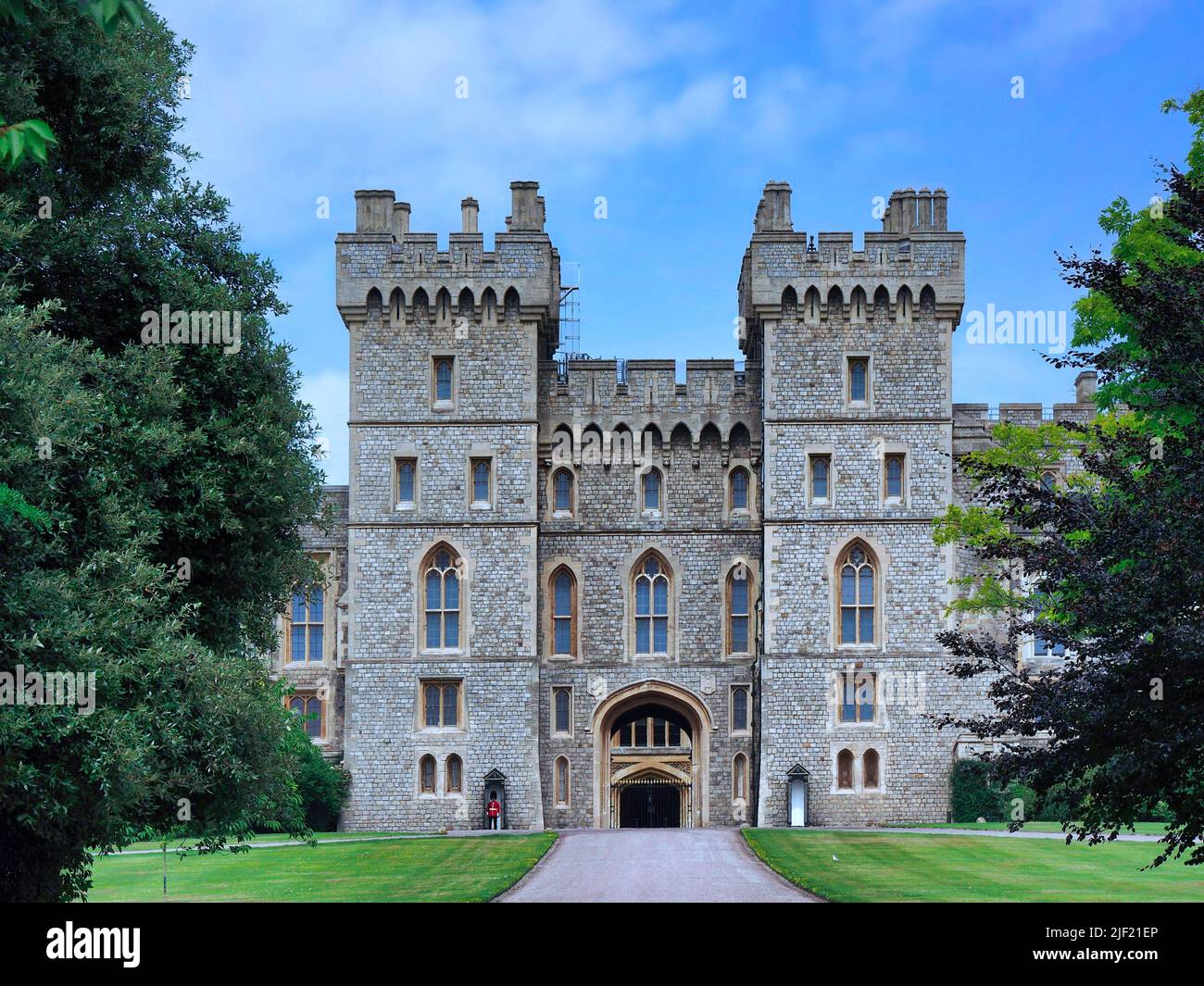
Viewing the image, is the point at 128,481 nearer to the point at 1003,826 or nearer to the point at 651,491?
the point at 651,491

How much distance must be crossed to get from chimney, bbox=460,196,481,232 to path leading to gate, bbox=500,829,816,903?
51.5 feet

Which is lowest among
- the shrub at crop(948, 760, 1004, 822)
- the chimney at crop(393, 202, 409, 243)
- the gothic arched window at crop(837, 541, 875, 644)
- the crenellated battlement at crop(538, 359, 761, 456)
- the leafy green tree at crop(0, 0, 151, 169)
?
the shrub at crop(948, 760, 1004, 822)

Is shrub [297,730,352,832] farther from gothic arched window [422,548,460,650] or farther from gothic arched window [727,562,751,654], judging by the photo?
gothic arched window [727,562,751,654]

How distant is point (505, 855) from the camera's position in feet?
95.2

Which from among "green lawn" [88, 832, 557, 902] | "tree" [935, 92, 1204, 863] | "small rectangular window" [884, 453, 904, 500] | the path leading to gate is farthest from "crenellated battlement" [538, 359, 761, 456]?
"tree" [935, 92, 1204, 863]

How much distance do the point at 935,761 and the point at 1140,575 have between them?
2368cm

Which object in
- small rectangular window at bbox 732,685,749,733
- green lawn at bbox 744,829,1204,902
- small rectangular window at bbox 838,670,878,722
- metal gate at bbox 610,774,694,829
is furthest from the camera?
metal gate at bbox 610,774,694,829

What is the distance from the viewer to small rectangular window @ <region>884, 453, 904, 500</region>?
38.3 m

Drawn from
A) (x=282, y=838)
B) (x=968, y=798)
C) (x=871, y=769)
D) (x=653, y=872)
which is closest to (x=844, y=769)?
(x=871, y=769)

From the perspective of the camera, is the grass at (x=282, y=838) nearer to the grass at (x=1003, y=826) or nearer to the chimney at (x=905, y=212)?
the grass at (x=1003, y=826)

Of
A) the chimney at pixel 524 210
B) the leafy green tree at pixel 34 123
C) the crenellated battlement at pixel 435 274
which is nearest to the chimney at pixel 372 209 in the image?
the crenellated battlement at pixel 435 274

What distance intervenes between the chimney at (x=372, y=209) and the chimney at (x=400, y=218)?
0.21 meters

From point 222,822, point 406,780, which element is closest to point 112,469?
point 222,822
